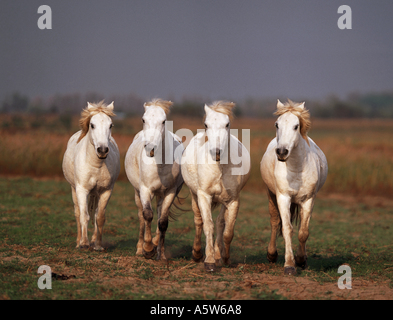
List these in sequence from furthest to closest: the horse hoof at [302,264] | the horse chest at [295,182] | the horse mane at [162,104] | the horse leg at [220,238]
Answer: the horse leg at [220,238] → the horse mane at [162,104] → the horse hoof at [302,264] → the horse chest at [295,182]

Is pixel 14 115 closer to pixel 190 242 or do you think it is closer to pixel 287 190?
pixel 190 242

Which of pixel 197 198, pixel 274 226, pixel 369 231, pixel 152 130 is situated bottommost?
pixel 369 231

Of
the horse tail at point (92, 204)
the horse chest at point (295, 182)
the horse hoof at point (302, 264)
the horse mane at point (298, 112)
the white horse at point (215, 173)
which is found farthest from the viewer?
the horse tail at point (92, 204)

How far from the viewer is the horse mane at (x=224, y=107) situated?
6.01 m

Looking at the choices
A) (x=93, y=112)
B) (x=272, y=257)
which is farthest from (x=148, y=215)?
(x=272, y=257)

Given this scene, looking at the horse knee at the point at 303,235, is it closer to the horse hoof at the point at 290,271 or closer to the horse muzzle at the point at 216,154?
the horse hoof at the point at 290,271

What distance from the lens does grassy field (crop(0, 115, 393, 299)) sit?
498cm

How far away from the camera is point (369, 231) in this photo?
10359 millimetres

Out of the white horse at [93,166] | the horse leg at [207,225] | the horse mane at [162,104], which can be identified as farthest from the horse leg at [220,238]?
the white horse at [93,166]

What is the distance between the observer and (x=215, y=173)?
612cm

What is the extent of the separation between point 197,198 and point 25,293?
2.94m

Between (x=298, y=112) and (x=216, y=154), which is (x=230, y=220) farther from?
(x=298, y=112)

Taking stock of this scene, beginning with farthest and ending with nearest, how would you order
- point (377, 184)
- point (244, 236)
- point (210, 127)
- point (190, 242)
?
point (377, 184), point (244, 236), point (190, 242), point (210, 127)
